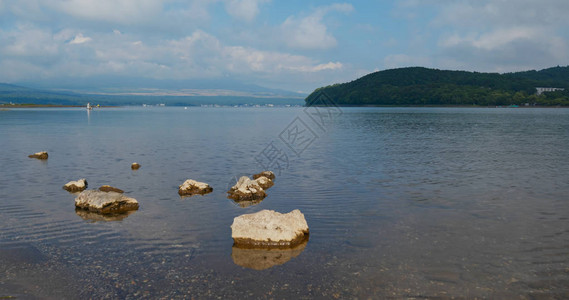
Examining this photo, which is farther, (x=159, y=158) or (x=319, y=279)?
(x=159, y=158)

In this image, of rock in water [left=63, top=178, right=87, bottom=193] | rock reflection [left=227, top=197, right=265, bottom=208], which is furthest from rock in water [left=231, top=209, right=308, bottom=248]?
rock in water [left=63, top=178, right=87, bottom=193]

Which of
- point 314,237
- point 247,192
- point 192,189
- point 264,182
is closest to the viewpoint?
point 314,237

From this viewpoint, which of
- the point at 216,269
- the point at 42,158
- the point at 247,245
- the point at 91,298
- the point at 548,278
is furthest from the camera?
the point at 42,158

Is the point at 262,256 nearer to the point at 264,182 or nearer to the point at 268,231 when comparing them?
the point at 268,231

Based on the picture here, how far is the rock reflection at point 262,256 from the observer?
15078 mm

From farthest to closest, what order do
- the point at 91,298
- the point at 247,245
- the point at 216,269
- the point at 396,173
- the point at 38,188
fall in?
the point at 396,173 → the point at 38,188 → the point at 247,245 → the point at 216,269 → the point at 91,298

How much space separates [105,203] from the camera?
2169 cm

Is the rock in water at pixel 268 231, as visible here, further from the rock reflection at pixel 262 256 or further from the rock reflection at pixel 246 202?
the rock reflection at pixel 246 202

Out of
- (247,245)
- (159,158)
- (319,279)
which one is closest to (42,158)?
(159,158)

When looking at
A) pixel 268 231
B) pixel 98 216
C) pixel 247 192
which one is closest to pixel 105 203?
pixel 98 216

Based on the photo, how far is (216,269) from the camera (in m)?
14.5

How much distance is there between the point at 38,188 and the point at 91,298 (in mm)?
19059

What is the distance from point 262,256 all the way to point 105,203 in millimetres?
10815

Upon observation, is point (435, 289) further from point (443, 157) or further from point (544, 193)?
point (443, 157)
